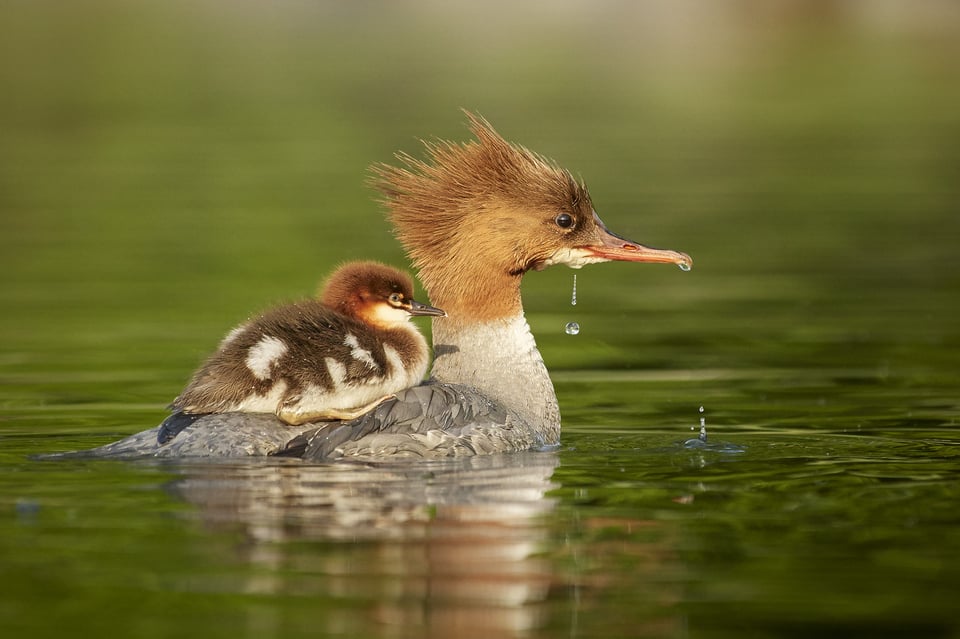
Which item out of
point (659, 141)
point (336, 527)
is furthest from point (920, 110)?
point (336, 527)

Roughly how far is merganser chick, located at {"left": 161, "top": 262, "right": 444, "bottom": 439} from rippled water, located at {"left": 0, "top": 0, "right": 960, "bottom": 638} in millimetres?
358

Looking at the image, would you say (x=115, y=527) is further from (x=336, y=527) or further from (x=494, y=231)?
(x=494, y=231)

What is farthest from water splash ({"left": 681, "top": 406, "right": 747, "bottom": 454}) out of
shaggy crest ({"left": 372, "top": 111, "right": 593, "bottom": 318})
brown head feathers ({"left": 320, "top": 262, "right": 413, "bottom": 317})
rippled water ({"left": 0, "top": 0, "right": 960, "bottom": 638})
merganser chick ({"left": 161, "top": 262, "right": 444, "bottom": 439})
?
brown head feathers ({"left": 320, "top": 262, "right": 413, "bottom": 317})

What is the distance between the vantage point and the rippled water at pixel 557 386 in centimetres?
618

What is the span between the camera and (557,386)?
1149 centimetres

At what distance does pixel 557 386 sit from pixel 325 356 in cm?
340

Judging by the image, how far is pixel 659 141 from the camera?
28891mm

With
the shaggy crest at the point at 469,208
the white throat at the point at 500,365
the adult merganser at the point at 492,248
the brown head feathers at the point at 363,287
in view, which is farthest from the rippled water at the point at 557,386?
the shaggy crest at the point at 469,208

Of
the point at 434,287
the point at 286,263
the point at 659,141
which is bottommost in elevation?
the point at 434,287

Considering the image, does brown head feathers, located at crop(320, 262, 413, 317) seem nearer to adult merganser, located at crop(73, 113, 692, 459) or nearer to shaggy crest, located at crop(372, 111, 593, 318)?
adult merganser, located at crop(73, 113, 692, 459)

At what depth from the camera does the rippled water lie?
6184mm

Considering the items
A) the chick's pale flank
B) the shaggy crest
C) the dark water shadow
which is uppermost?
the shaggy crest

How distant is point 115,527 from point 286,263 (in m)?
9.65

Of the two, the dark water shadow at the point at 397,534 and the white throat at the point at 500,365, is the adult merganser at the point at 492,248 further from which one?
the dark water shadow at the point at 397,534
